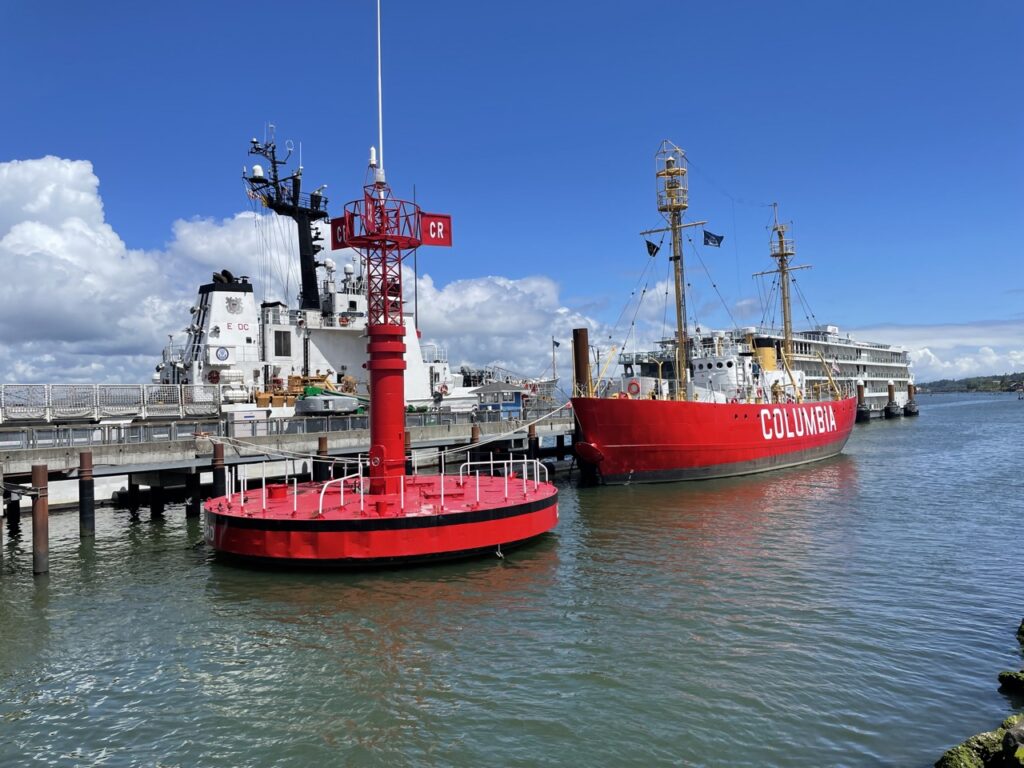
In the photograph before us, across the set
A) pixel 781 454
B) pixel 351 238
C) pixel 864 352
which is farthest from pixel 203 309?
pixel 864 352

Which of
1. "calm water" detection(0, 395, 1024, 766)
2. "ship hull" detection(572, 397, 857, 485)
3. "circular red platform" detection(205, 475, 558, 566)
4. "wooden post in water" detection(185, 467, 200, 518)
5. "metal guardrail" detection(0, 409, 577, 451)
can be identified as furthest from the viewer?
"ship hull" detection(572, 397, 857, 485)

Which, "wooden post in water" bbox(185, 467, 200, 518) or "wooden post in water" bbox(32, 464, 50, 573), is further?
"wooden post in water" bbox(185, 467, 200, 518)

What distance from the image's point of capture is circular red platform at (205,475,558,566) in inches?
634

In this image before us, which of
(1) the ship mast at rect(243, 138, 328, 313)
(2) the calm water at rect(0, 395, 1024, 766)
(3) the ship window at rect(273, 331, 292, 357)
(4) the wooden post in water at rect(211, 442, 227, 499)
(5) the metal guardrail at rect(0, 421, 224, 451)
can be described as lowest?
(2) the calm water at rect(0, 395, 1024, 766)

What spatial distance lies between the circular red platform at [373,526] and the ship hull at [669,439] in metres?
12.1

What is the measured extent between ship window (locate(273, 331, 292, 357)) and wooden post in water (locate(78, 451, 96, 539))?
1715 centimetres

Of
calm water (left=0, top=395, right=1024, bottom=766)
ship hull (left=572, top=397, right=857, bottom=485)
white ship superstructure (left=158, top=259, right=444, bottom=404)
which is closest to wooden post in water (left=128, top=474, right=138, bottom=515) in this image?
calm water (left=0, top=395, right=1024, bottom=766)

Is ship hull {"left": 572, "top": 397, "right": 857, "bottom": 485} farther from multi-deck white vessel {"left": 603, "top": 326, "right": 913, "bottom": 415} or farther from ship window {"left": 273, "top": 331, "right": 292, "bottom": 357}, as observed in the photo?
ship window {"left": 273, "top": 331, "right": 292, "bottom": 357}

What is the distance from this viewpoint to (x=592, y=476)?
31.9 metres

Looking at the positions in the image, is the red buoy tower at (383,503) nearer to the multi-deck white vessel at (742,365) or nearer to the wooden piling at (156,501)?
the wooden piling at (156,501)

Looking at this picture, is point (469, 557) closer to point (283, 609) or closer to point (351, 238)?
point (283, 609)

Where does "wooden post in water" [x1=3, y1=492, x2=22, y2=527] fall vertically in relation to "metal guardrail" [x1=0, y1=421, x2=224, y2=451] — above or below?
below

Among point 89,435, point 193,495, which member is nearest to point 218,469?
point 193,495

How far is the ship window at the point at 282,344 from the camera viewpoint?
3722 cm
